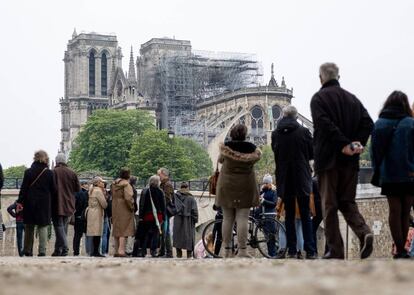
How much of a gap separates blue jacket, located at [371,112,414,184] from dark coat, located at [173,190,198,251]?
8.92 meters

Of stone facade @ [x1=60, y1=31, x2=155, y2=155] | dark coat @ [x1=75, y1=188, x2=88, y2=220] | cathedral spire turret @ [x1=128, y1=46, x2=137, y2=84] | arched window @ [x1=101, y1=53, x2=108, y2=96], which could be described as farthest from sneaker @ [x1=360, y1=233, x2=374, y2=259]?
arched window @ [x1=101, y1=53, x2=108, y2=96]

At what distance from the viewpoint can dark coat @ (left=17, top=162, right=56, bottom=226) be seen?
1841cm

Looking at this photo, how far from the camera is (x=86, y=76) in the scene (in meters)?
148

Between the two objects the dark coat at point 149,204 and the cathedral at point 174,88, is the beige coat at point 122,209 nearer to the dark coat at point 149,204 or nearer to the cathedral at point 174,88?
the dark coat at point 149,204

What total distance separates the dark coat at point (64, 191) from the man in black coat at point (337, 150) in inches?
263

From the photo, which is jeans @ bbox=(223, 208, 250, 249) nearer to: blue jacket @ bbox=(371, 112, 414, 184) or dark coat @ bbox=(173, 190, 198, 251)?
blue jacket @ bbox=(371, 112, 414, 184)

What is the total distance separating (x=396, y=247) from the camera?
13.0 m

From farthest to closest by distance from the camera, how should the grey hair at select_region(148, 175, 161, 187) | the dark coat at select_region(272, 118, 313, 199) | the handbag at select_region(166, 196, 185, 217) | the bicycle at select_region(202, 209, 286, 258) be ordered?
1. the handbag at select_region(166, 196, 185, 217)
2. the grey hair at select_region(148, 175, 161, 187)
3. the bicycle at select_region(202, 209, 286, 258)
4. the dark coat at select_region(272, 118, 313, 199)

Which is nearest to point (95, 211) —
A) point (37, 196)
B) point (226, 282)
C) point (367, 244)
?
point (37, 196)

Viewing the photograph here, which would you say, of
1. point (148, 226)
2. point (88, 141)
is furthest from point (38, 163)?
point (88, 141)

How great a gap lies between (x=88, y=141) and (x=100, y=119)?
375cm

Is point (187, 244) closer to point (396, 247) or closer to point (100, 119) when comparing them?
point (396, 247)

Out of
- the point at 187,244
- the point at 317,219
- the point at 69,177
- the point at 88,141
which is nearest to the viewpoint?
the point at 317,219

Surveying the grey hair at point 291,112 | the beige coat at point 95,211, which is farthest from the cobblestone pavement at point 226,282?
the beige coat at point 95,211
